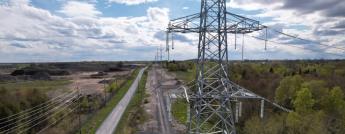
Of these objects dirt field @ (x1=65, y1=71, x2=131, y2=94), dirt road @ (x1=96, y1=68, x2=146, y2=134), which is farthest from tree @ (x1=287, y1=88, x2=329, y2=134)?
dirt field @ (x1=65, y1=71, x2=131, y2=94)

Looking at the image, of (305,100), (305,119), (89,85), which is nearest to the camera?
(305,119)

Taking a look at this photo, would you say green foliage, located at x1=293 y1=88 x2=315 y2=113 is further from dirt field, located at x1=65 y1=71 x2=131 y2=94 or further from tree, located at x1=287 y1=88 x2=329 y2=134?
dirt field, located at x1=65 y1=71 x2=131 y2=94

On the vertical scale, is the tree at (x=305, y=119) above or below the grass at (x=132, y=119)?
above

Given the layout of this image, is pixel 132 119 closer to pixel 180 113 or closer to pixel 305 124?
pixel 180 113

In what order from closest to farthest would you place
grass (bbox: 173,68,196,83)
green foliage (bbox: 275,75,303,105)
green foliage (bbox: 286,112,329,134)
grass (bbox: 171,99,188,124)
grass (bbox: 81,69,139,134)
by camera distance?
Answer: green foliage (bbox: 286,112,329,134) → grass (bbox: 81,69,139,134) → grass (bbox: 171,99,188,124) → green foliage (bbox: 275,75,303,105) → grass (bbox: 173,68,196,83)

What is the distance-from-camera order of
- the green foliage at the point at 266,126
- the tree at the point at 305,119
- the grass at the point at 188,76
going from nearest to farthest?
the tree at the point at 305,119 → the green foliage at the point at 266,126 → the grass at the point at 188,76

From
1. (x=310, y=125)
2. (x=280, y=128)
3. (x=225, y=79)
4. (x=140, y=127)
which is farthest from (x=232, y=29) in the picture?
(x=140, y=127)

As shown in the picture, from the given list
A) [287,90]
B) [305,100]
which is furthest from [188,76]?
[305,100]

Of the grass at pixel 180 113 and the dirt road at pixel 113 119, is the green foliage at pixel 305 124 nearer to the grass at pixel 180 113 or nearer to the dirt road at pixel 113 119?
the grass at pixel 180 113

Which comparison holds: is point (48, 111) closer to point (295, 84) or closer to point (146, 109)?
point (146, 109)

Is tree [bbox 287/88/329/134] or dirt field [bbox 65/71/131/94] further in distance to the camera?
dirt field [bbox 65/71/131/94]

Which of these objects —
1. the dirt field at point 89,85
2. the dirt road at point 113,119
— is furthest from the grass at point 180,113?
the dirt field at point 89,85

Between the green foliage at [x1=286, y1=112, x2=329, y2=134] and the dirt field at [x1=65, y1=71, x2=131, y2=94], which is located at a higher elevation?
the green foliage at [x1=286, y1=112, x2=329, y2=134]
